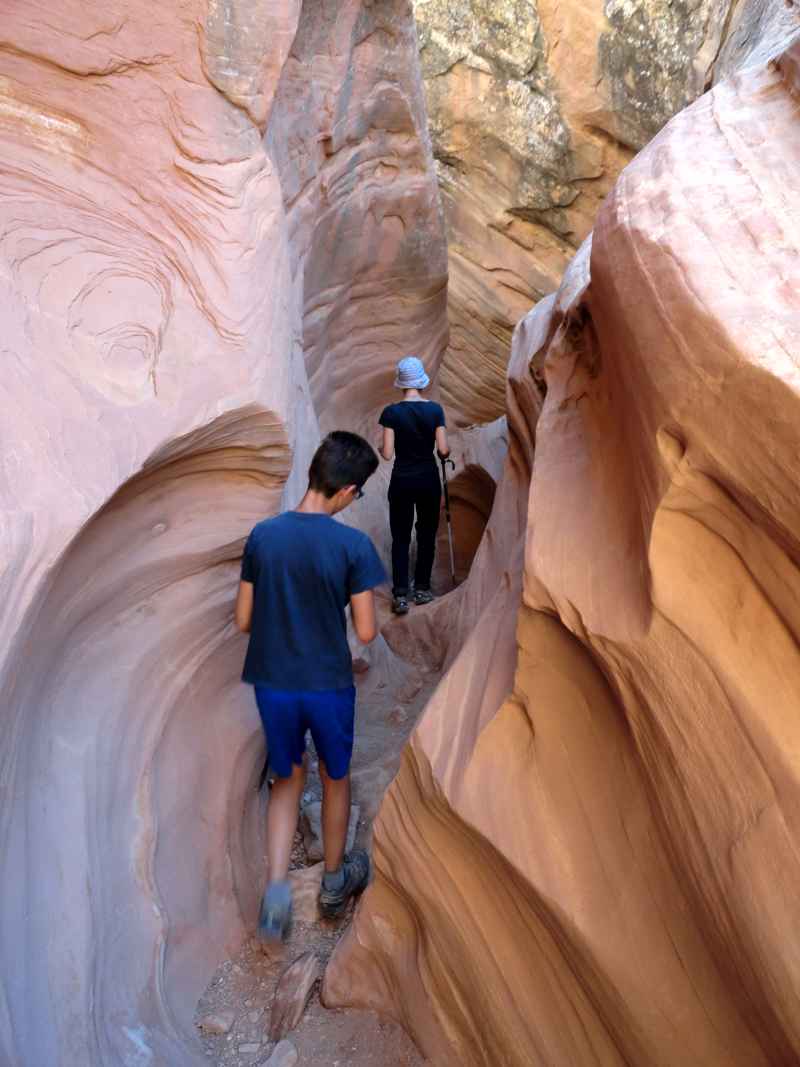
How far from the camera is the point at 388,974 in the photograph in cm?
292

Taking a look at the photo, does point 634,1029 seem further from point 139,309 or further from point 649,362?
point 139,309

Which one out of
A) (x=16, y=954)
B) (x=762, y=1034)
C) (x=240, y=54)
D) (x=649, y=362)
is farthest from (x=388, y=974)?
(x=240, y=54)

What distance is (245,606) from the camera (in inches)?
120

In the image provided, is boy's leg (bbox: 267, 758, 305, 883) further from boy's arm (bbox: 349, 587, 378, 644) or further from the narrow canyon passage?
boy's arm (bbox: 349, 587, 378, 644)

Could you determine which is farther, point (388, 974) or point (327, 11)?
point (327, 11)

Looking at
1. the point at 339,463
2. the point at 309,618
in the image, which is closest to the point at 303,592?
the point at 309,618

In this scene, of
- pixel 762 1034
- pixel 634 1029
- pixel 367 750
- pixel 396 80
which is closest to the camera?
pixel 762 1034

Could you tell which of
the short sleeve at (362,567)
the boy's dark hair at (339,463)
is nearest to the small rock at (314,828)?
the short sleeve at (362,567)

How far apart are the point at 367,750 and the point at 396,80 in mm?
4336

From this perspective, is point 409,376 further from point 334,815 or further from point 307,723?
point 334,815

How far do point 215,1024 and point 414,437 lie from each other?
351cm

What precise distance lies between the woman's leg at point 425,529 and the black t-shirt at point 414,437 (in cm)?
15

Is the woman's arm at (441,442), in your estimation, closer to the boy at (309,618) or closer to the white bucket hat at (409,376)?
the white bucket hat at (409,376)

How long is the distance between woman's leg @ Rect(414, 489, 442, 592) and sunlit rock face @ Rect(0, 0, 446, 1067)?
6.09 feet
